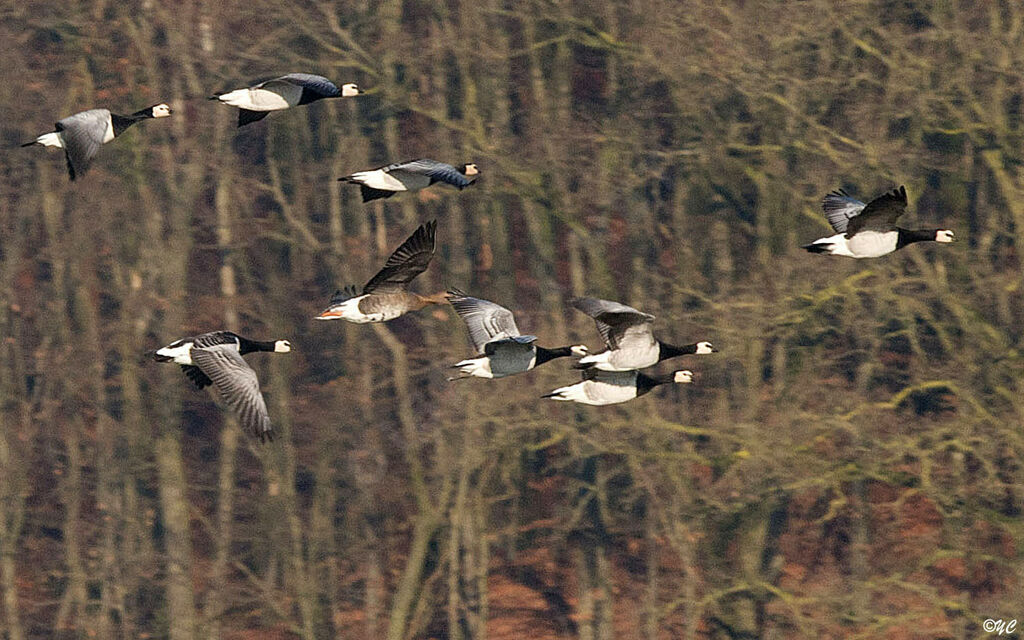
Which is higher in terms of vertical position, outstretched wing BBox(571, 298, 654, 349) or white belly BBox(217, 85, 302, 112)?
white belly BBox(217, 85, 302, 112)

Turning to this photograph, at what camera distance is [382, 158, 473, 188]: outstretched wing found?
17258mm

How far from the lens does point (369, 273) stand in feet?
91.1

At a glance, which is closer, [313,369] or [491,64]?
[491,64]

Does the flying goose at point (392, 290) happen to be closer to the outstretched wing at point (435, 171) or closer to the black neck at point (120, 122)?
the outstretched wing at point (435, 171)

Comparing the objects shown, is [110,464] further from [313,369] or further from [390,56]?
[390,56]

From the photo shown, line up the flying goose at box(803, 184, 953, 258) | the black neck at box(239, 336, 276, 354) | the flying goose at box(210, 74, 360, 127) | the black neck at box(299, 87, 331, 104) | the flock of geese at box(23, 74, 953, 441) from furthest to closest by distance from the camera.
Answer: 1. the black neck at box(239, 336, 276, 354)
2. the flying goose at box(803, 184, 953, 258)
3. the black neck at box(299, 87, 331, 104)
4. the flying goose at box(210, 74, 360, 127)
5. the flock of geese at box(23, 74, 953, 441)

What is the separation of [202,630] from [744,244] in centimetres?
1009

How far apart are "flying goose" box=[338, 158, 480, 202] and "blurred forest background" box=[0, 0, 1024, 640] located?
581 cm

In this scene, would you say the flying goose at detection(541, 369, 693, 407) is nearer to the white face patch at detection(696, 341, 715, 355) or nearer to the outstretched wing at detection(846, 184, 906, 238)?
the white face patch at detection(696, 341, 715, 355)

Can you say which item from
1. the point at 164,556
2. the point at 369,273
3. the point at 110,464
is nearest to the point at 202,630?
the point at 164,556

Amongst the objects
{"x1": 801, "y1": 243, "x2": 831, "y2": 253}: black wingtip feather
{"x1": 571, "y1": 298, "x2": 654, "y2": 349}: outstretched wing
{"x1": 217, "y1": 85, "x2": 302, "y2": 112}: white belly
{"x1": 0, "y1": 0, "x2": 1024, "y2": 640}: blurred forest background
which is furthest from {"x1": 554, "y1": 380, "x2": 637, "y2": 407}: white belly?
{"x1": 0, "y1": 0, "x2": 1024, "y2": 640}: blurred forest background

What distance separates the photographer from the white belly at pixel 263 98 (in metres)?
17.9

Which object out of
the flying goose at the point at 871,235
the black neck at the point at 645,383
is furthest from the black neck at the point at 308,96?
the flying goose at the point at 871,235

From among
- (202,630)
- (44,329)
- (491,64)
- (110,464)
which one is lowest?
(202,630)
